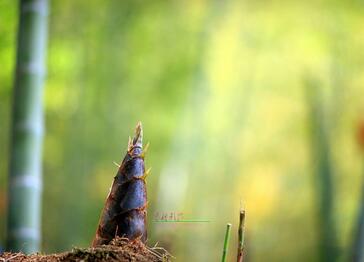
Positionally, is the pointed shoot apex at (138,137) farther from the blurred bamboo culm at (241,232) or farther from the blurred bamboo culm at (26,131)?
the blurred bamboo culm at (26,131)

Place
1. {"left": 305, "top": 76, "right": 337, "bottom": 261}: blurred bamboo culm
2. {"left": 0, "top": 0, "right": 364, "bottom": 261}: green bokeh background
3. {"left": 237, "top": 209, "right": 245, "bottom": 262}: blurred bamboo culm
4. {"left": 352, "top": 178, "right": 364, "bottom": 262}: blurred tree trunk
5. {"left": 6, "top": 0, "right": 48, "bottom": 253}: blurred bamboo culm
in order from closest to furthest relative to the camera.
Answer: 1. {"left": 237, "top": 209, "right": 245, "bottom": 262}: blurred bamboo culm
2. {"left": 6, "top": 0, "right": 48, "bottom": 253}: blurred bamboo culm
3. {"left": 352, "top": 178, "right": 364, "bottom": 262}: blurred tree trunk
4. {"left": 305, "top": 76, "right": 337, "bottom": 261}: blurred bamboo culm
5. {"left": 0, "top": 0, "right": 364, "bottom": 261}: green bokeh background

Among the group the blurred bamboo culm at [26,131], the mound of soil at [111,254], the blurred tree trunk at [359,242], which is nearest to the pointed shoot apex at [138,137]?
the mound of soil at [111,254]

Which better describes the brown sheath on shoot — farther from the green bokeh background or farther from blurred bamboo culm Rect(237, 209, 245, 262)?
the green bokeh background

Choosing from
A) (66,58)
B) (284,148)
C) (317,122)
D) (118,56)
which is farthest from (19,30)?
(284,148)

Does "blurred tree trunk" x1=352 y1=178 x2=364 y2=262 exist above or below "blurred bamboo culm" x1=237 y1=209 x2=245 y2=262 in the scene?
below

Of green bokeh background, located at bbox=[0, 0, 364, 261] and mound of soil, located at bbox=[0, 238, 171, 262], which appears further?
green bokeh background, located at bbox=[0, 0, 364, 261]

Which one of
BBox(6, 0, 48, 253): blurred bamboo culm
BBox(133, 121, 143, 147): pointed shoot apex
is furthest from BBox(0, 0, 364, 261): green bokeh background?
BBox(133, 121, 143, 147): pointed shoot apex

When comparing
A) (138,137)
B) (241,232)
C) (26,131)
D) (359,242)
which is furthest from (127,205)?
(359,242)
